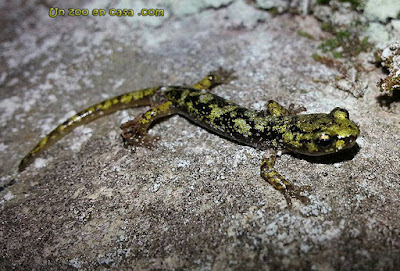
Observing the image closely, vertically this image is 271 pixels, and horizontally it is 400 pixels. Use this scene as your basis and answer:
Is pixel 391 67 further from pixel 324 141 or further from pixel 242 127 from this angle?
pixel 242 127

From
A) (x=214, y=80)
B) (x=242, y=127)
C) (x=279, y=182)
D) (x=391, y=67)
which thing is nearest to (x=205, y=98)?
(x=214, y=80)

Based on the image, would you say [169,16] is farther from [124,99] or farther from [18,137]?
[18,137]

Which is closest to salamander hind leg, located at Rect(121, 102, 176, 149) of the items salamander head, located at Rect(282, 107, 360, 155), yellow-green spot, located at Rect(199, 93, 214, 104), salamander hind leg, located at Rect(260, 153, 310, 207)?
yellow-green spot, located at Rect(199, 93, 214, 104)

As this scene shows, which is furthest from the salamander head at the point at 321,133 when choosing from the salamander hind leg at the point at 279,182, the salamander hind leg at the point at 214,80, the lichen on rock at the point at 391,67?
the salamander hind leg at the point at 214,80

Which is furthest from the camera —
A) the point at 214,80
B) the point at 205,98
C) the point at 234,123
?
the point at 214,80

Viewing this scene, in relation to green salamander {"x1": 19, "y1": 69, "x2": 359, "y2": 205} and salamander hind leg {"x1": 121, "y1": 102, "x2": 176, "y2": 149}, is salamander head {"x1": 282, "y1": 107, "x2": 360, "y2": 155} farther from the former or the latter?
salamander hind leg {"x1": 121, "y1": 102, "x2": 176, "y2": 149}

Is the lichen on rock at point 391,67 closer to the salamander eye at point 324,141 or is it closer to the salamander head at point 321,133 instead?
the salamander head at point 321,133

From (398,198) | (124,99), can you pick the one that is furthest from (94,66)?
(398,198)
